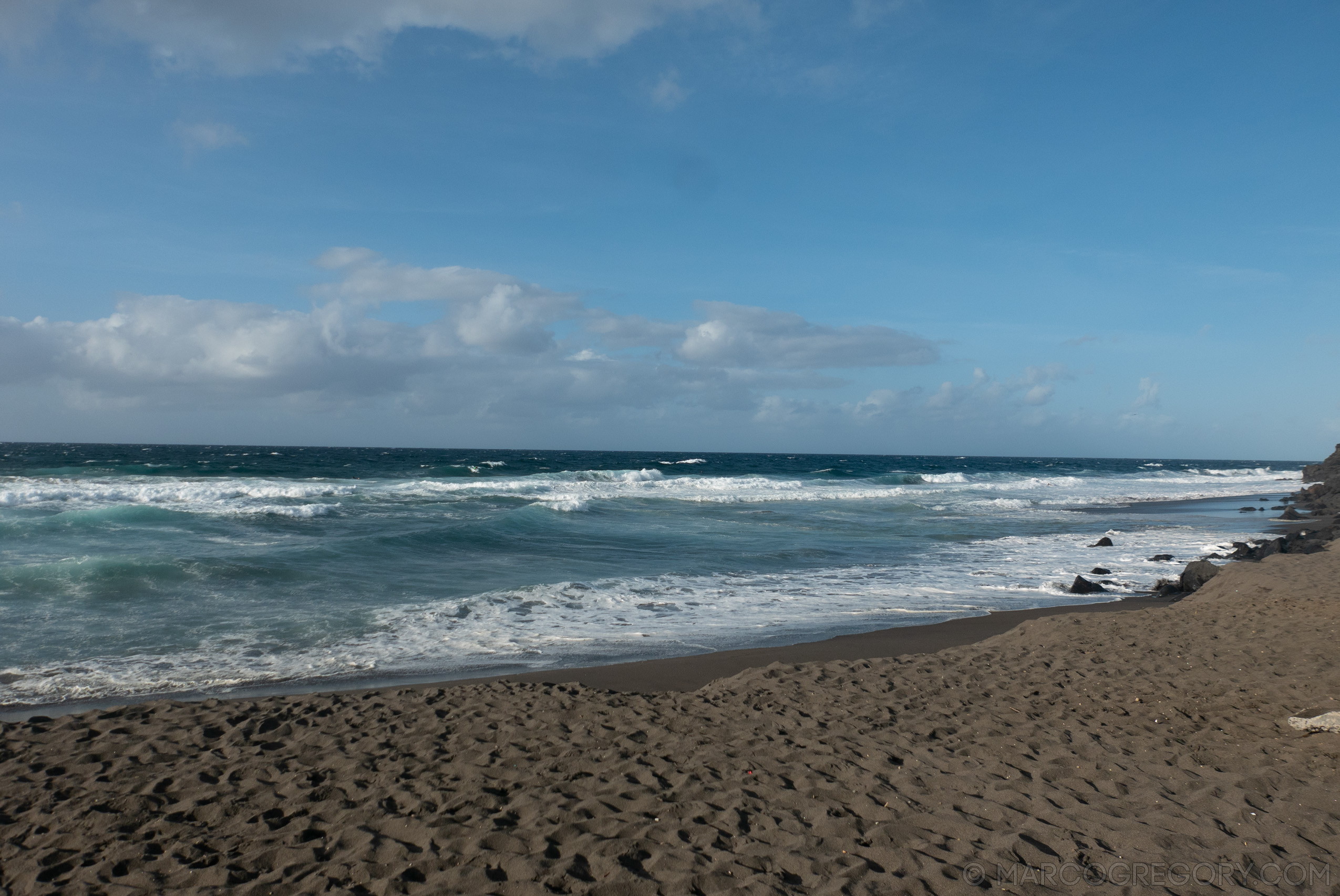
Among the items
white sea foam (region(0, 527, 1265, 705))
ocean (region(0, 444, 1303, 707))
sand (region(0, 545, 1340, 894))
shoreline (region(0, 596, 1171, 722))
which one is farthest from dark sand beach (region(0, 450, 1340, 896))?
ocean (region(0, 444, 1303, 707))

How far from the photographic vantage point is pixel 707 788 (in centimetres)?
447

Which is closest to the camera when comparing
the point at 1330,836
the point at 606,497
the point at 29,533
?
the point at 1330,836

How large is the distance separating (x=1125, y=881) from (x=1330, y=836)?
4.74 ft

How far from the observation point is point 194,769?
15.6 feet

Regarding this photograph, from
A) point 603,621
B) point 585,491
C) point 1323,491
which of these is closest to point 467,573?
point 603,621

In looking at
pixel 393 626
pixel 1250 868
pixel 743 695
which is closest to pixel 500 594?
pixel 393 626

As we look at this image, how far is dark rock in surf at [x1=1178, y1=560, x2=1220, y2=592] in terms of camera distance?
11914mm

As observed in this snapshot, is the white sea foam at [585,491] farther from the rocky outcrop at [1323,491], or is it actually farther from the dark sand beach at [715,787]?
the dark sand beach at [715,787]

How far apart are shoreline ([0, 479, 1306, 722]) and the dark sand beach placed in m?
0.35

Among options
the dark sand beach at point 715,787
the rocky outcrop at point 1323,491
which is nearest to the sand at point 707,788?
the dark sand beach at point 715,787

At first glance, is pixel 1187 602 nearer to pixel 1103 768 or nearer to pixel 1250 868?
pixel 1103 768

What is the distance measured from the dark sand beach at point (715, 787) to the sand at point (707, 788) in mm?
20

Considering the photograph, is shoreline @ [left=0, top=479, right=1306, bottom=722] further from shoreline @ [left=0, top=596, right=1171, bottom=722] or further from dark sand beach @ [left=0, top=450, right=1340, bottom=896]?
dark sand beach @ [left=0, top=450, right=1340, bottom=896]

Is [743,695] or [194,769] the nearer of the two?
[194,769]
